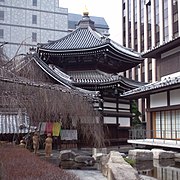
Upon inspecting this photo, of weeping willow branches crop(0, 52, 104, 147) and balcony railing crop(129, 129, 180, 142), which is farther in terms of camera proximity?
balcony railing crop(129, 129, 180, 142)

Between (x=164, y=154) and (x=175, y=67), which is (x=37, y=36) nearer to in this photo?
(x=175, y=67)

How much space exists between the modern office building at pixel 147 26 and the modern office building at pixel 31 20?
12384 millimetres

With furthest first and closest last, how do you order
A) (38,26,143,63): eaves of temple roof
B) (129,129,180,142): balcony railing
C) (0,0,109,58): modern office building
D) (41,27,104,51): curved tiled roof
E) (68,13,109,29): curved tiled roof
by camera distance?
(68,13,109,29): curved tiled roof, (0,0,109,58): modern office building, (41,27,104,51): curved tiled roof, (38,26,143,63): eaves of temple roof, (129,129,180,142): balcony railing

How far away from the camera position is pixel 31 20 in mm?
51875

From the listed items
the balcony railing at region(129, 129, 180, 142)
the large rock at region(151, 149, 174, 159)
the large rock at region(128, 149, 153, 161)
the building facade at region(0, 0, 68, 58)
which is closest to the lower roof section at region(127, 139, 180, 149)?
the balcony railing at region(129, 129, 180, 142)

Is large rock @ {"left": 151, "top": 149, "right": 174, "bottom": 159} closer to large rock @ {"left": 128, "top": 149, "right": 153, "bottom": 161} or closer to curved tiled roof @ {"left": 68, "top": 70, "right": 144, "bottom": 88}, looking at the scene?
large rock @ {"left": 128, "top": 149, "right": 153, "bottom": 161}

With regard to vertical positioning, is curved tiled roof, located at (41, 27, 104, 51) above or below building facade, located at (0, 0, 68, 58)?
below

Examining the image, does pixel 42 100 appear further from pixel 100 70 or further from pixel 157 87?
pixel 100 70

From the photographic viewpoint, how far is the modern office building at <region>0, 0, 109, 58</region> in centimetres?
4941

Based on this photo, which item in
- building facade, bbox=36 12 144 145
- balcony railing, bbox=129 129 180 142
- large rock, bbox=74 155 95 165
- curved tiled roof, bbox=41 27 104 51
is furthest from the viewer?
curved tiled roof, bbox=41 27 104 51

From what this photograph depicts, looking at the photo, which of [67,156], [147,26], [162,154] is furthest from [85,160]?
[147,26]

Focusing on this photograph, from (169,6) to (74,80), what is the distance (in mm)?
30156

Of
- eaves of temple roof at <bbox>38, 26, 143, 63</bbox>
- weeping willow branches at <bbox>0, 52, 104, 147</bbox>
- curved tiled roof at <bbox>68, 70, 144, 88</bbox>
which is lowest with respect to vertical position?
weeping willow branches at <bbox>0, 52, 104, 147</bbox>

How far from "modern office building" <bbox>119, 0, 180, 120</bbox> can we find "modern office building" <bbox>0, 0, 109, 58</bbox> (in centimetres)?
1238
